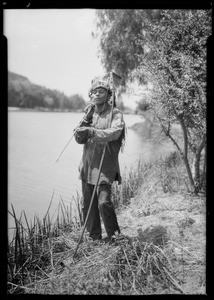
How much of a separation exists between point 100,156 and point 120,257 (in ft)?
3.58

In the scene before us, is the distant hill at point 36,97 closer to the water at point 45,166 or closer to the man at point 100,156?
the water at point 45,166

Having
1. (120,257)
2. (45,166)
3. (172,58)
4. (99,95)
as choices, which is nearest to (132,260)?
(120,257)

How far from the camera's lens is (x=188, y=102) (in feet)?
17.0

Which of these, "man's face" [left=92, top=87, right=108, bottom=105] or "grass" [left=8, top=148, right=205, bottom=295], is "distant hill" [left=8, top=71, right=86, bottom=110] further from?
"grass" [left=8, top=148, right=205, bottom=295]

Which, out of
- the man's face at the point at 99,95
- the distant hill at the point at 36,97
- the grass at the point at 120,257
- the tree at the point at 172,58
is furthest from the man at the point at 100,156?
the tree at the point at 172,58

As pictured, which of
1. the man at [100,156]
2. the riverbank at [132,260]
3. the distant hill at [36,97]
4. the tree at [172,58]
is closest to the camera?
the riverbank at [132,260]

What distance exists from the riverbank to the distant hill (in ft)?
5.20

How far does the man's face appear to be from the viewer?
3.70 meters

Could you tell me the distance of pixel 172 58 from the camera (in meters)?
5.07

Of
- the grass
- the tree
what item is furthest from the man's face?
the grass

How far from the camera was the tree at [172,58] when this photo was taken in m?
4.88

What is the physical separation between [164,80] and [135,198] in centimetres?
190

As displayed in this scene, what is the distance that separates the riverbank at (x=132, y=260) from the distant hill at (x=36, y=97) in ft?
5.20
